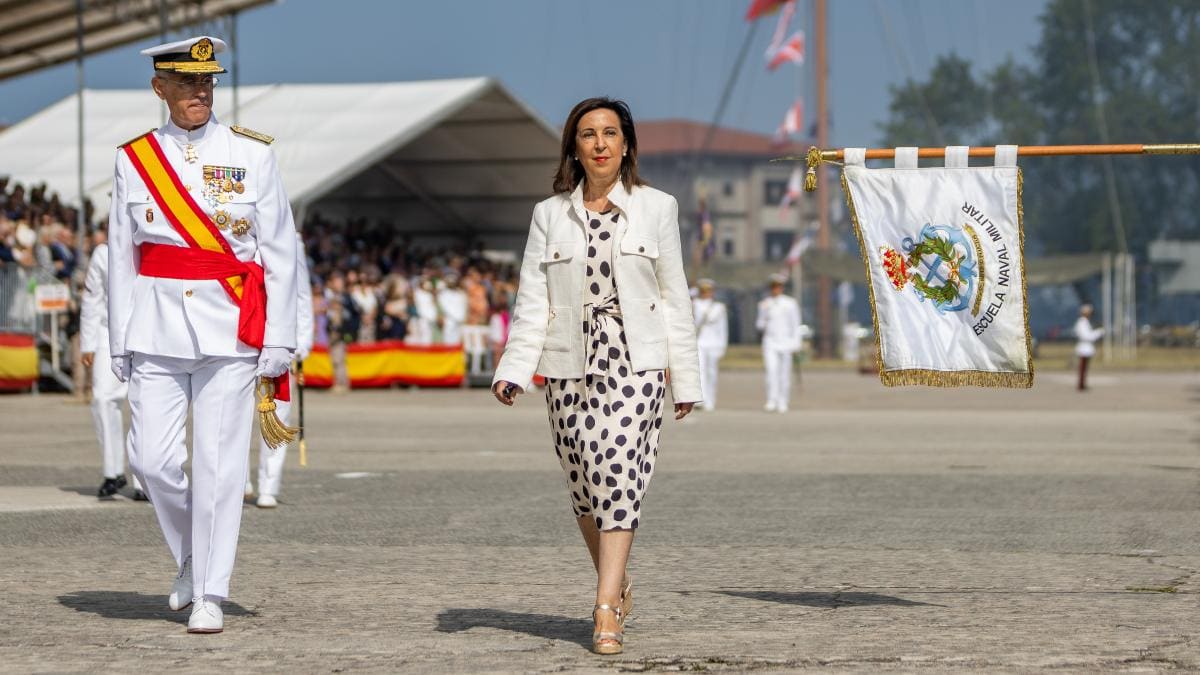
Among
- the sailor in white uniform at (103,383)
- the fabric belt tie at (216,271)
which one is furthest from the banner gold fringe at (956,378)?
the sailor in white uniform at (103,383)

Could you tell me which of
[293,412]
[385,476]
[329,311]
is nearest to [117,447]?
[385,476]

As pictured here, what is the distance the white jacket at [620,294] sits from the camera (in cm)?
624

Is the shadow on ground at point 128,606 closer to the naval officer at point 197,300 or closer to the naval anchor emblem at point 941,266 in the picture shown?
the naval officer at point 197,300

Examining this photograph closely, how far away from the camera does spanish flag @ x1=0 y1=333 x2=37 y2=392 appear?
26.0 metres

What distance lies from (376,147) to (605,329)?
2728cm

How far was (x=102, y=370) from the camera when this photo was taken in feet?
39.5

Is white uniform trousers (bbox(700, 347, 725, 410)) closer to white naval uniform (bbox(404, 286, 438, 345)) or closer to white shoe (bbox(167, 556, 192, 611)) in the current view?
white naval uniform (bbox(404, 286, 438, 345))

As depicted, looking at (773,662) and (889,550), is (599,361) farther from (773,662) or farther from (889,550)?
(889,550)

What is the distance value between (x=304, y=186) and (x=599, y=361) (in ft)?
85.1

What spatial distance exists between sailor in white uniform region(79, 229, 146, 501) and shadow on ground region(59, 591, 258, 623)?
4.27 metres

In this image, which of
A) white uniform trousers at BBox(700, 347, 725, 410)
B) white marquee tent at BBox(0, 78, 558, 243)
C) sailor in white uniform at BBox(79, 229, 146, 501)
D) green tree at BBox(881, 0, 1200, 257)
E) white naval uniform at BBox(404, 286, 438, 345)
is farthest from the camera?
green tree at BBox(881, 0, 1200, 257)

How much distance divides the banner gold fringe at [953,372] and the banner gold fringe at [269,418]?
2.40 m

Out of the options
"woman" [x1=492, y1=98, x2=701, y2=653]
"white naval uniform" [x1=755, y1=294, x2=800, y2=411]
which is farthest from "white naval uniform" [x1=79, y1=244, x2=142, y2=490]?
"white naval uniform" [x1=755, y1=294, x2=800, y2=411]

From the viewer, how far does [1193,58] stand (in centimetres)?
9488
